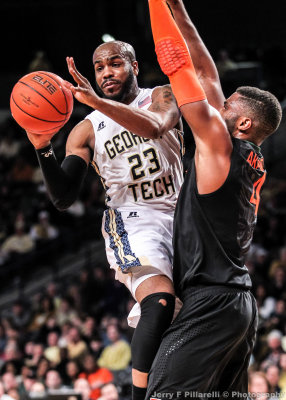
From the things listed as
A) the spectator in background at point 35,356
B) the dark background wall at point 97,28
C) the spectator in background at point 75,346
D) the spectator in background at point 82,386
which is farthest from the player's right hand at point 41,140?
the dark background wall at point 97,28

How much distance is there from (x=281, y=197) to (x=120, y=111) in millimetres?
8986

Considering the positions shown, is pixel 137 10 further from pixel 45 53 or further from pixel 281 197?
pixel 281 197

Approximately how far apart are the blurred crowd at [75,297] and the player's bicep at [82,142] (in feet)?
9.58

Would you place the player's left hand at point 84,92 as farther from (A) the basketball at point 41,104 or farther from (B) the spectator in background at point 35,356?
(B) the spectator in background at point 35,356

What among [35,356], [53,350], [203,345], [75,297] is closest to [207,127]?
[203,345]

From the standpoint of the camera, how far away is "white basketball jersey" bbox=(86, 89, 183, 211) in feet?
13.8

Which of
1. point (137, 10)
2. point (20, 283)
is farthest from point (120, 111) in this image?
point (137, 10)

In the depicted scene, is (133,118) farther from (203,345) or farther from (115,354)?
(115,354)

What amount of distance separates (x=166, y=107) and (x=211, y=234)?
899 millimetres

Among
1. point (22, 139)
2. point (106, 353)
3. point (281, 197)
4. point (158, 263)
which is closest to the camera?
point (158, 263)

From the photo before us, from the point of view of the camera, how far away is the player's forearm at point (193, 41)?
4.14 m

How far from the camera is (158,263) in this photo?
3.91 metres

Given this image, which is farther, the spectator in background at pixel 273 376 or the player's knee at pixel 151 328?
the spectator in background at pixel 273 376

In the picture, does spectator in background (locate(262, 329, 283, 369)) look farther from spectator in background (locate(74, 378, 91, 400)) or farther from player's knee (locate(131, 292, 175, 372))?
player's knee (locate(131, 292, 175, 372))
